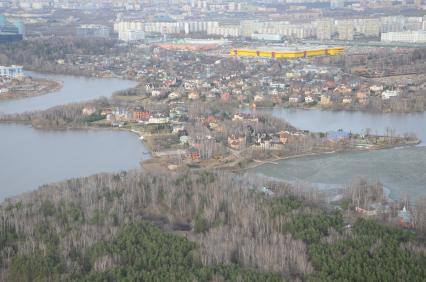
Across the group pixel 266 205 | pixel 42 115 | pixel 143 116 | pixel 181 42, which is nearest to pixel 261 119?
pixel 143 116

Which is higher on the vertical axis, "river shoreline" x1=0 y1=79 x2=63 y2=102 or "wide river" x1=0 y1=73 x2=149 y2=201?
"river shoreline" x1=0 y1=79 x2=63 y2=102

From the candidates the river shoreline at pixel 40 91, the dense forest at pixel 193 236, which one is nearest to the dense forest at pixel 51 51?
the river shoreline at pixel 40 91

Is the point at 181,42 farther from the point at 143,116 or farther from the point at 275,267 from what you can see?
the point at 275,267

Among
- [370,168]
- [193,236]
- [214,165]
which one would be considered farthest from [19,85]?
[193,236]

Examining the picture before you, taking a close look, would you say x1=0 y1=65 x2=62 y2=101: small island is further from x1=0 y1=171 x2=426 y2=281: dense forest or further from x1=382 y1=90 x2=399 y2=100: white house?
x1=0 y1=171 x2=426 y2=281: dense forest

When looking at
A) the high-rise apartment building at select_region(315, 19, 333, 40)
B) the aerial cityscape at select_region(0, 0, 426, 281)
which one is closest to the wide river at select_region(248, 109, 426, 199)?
the aerial cityscape at select_region(0, 0, 426, 281)

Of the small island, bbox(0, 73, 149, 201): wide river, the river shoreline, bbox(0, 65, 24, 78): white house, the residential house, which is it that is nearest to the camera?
bbox(0, 73, 149, 201): wide river
